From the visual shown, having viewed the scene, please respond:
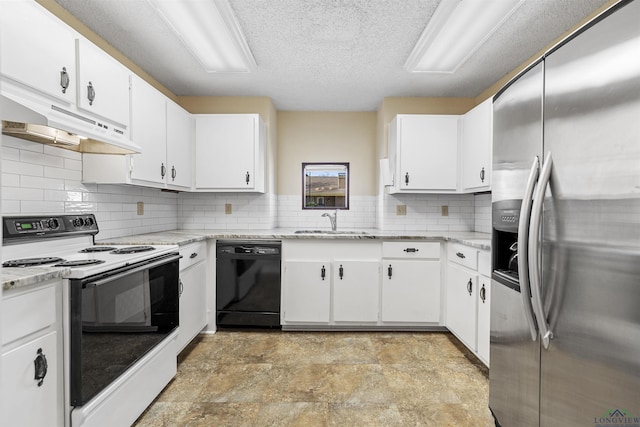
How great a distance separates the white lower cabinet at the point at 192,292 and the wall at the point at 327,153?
1.33m

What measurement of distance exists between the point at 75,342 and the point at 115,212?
1431 millimetres

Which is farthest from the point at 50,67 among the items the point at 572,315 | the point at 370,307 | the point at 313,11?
the point at 370,307

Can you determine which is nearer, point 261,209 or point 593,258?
point 593,258

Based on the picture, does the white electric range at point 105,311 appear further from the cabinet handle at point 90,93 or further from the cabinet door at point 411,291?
the cabinet door at point 411,291

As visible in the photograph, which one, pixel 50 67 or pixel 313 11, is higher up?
pixel 313 11

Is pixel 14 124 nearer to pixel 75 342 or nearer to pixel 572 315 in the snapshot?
pixel 75 342

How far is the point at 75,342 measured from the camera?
1.42 m

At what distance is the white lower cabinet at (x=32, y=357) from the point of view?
46.8 inches

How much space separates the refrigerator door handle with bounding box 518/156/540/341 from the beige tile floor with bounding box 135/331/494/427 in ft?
2.99

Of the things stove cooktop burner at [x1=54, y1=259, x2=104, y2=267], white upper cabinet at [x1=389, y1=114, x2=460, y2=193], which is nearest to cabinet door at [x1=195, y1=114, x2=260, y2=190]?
white upper cabinet at [x1=389, y1=114, x2=460, y2=193]

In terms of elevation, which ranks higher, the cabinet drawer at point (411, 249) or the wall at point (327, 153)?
the wall at point (327, 153)

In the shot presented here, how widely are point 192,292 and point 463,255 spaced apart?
2172 millimetres

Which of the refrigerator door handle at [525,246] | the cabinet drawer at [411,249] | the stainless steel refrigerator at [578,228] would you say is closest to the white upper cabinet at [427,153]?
the cabinet drawer at [411,249]

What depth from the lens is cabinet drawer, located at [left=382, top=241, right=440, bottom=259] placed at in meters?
3.11
